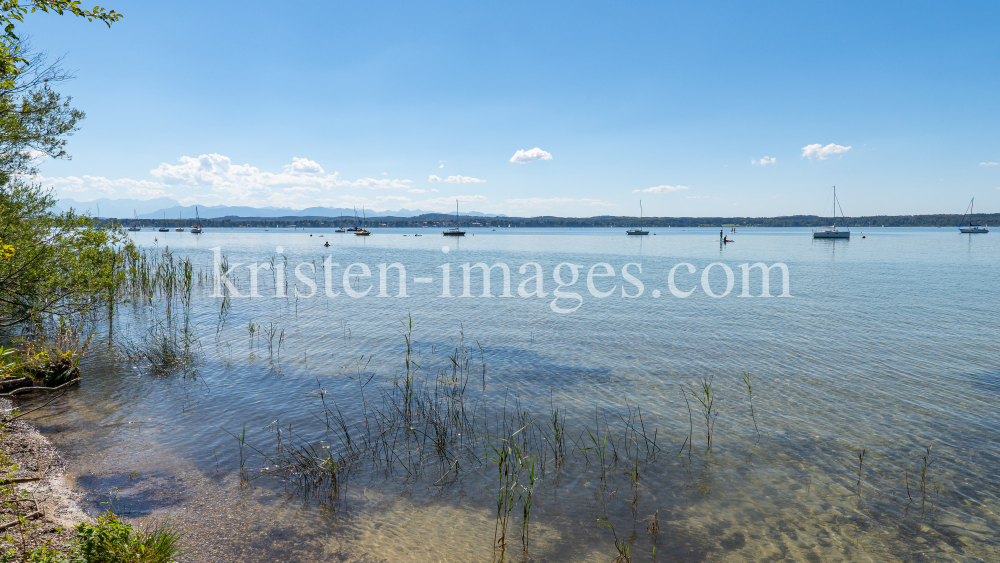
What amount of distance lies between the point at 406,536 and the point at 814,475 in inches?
269

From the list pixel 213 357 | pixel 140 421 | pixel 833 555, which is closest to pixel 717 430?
pixel 833 555

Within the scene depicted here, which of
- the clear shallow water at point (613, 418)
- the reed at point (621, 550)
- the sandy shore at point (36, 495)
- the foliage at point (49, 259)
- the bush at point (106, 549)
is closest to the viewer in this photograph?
the bush at point (106, 549)

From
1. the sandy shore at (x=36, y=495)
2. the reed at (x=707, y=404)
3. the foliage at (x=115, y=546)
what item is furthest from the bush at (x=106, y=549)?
the reed at (x=707, y=404)

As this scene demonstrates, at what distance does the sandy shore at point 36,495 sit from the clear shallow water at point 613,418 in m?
0.30

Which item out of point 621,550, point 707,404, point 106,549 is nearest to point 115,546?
point 106,549

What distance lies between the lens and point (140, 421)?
10102mm

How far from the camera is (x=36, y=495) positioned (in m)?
6.67

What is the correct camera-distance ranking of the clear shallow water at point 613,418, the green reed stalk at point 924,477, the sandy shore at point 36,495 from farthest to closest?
1. the green reed stalk at point 924,477
2. the clear shallow water at point 613,418
3. the sandy shore at point 36,495

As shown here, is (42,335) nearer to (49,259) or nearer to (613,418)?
(49,259)

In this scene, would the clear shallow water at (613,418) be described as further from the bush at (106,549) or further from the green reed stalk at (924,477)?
the bush at (106,549)

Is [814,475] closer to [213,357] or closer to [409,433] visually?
[409,433]

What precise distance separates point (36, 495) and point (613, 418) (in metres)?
9.66

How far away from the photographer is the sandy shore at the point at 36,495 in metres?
5.26

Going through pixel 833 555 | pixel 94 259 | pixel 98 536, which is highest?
pixel 94 259
